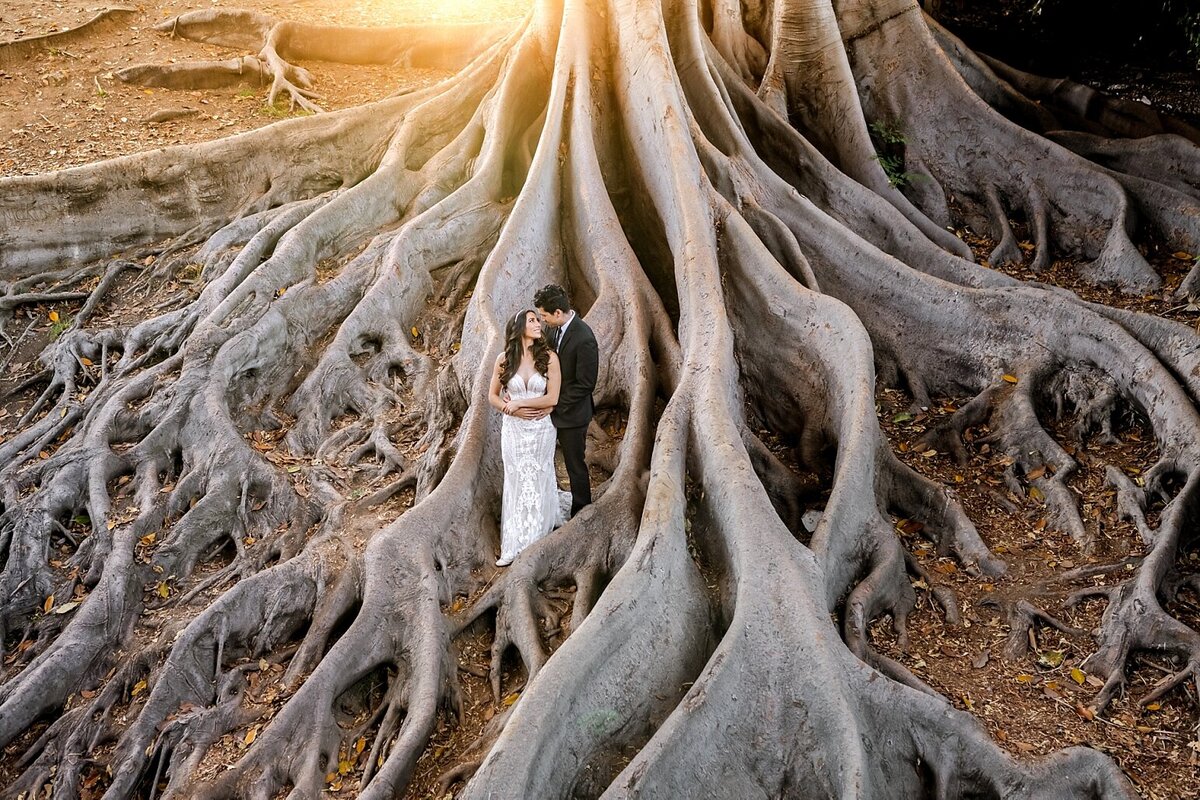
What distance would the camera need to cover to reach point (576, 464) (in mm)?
5223

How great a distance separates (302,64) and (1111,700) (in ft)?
38.8

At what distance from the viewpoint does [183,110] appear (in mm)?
10914

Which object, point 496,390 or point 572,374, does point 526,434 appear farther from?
point 572,374

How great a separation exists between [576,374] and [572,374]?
0.03m

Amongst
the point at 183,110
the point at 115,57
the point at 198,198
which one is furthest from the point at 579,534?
the point at 115,57

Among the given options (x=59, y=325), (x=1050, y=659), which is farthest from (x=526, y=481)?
(x=59, y=325)

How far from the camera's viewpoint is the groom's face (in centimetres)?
480

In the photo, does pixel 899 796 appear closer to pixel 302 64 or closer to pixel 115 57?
pixel 302 64

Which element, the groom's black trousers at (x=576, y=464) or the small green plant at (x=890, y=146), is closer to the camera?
the groom's black trousers at (x=576, y=464)

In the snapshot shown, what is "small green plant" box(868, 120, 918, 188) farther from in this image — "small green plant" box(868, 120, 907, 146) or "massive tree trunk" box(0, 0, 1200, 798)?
"massive tree trunk" box(0, 0, 1200, 798)

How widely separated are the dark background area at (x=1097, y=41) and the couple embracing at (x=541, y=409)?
7.95 metres

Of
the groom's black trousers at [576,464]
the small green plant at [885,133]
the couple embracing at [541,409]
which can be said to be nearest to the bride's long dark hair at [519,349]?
the couple embracing at [541,409]

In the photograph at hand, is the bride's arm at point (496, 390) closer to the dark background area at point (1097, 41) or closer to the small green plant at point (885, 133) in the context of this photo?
the small green plant at point (885, 133)

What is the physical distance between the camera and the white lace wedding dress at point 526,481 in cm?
508
